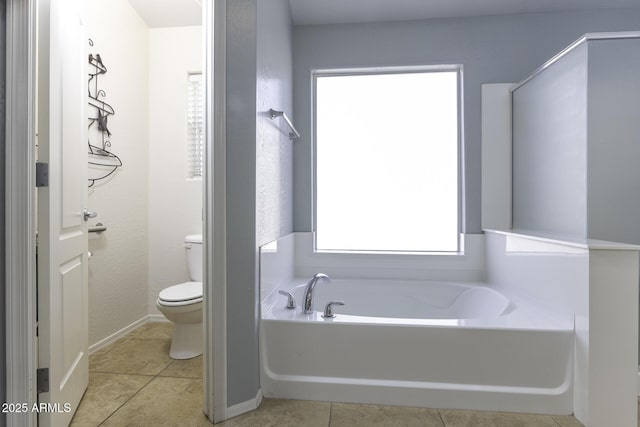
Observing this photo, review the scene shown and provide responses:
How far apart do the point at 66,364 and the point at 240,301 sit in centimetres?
76

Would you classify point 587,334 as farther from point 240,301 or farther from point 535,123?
point 240,301

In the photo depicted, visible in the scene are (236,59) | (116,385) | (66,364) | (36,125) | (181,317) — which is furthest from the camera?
(181,317)

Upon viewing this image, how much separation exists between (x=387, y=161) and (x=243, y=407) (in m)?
1.92

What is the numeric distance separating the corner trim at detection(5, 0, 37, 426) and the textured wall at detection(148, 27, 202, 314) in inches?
62.6

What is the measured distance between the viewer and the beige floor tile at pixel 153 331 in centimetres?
250

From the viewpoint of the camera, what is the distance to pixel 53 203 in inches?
50.4

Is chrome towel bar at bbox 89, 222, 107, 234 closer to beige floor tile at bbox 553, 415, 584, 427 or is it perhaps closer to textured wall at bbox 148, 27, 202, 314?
textured wall at bbox 148, 27, 202, 314

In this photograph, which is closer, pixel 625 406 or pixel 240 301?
pixel 625 406

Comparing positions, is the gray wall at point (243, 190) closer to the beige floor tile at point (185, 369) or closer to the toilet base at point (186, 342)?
the beige floor tile at point (185, 369)

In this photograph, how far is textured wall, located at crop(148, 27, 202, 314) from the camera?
273cm

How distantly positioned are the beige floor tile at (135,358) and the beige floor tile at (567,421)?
2.07 meters

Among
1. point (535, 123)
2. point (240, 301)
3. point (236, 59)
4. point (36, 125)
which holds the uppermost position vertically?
point (236, 59)

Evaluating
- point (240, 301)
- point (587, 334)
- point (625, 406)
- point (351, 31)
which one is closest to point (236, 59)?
point (240, 301)

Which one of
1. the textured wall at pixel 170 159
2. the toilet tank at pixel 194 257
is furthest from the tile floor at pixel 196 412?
the textured wall at pixel 170 159
